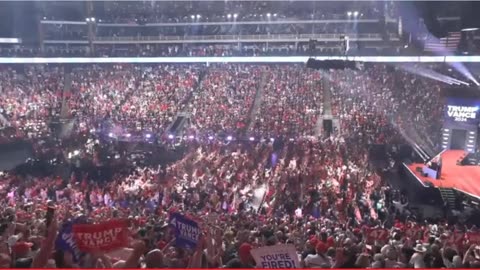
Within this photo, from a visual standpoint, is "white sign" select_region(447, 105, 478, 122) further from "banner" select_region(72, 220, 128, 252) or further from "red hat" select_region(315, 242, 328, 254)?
"banner" select_region(72, 220, 128, 252)

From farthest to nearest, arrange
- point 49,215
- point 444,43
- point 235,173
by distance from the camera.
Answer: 1. point 444,43
2. point 235,173
3. point 49,215

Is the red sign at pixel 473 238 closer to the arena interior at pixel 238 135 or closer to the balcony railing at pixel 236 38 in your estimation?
the arena interior at pixel 238 135

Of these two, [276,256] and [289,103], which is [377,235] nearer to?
[276,256]

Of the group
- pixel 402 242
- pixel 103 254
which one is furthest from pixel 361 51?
pixel 103 254

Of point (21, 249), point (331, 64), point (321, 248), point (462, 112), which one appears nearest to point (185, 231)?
point (21, 249)

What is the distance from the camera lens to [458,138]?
2033 cm

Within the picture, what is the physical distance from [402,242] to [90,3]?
115 ft

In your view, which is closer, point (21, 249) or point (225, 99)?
point (21, 249)

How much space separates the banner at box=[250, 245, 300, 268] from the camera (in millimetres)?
4012

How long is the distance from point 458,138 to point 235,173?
945 cm

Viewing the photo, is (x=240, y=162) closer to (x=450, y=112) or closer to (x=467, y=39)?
(x=450, y=112)

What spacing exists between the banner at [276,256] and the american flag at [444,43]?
746 inches

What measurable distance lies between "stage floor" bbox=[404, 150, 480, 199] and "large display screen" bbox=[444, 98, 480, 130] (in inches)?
51.9

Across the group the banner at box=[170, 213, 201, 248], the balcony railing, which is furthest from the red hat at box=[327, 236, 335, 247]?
the balcony railing
